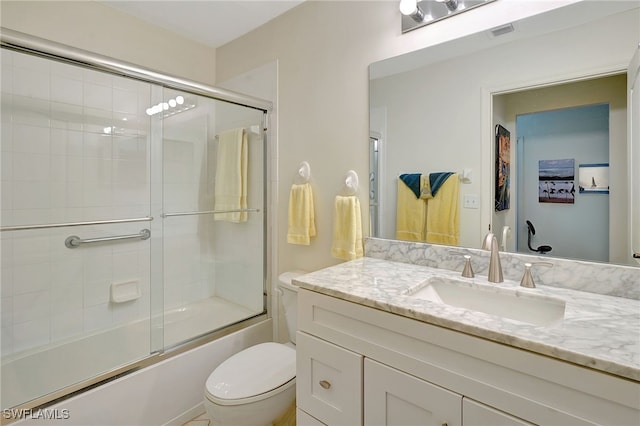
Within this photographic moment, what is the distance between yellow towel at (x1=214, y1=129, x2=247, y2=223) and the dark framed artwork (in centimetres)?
153

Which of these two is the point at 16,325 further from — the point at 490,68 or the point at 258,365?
the point at 490,68

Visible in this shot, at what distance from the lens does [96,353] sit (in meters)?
1.73

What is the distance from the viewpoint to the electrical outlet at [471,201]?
1292mm

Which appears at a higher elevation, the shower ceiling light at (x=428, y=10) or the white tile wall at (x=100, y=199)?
the shower ceiling light at (x=428, y=10)

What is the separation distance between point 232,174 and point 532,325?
6.19 ft

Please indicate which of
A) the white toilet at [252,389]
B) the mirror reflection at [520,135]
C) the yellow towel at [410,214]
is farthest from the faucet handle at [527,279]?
the white toilet at [252,389]

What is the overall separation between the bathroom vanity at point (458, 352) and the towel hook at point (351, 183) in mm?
479

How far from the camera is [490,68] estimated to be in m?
1.24

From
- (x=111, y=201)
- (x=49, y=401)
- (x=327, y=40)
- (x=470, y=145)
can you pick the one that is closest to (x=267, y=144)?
(x=327, y=40)

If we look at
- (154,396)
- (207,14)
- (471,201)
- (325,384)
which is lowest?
(154,396)

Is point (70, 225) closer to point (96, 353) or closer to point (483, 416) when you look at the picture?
point (96, 353)

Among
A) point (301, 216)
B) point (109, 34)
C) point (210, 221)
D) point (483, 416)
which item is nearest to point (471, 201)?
point (483, 416)

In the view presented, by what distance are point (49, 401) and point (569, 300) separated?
1950 millimetres

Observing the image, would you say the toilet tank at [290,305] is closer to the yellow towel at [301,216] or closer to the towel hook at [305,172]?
the yellow towel at [301,216]
